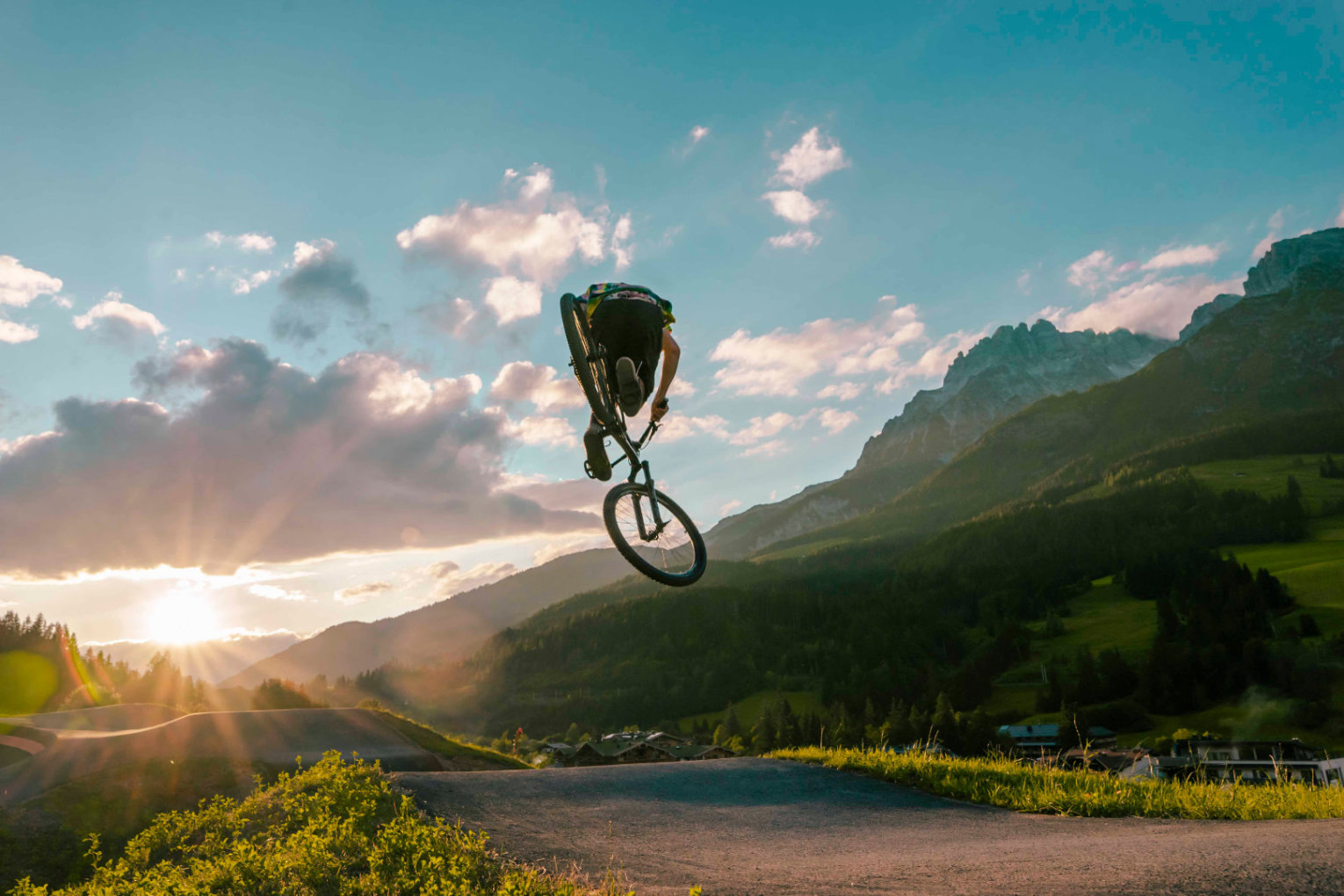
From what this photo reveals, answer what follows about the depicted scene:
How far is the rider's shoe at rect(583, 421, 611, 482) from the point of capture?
9680 mm

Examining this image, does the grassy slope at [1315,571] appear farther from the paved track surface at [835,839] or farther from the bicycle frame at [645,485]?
the bicycle frame at [645,485]

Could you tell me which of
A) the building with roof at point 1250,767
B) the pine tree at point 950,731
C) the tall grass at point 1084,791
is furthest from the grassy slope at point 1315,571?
the tall grass at point 1084,791

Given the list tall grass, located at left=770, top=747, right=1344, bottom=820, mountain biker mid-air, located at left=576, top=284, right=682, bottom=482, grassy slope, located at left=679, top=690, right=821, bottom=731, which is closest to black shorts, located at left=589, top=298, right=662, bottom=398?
mountain biker mid-air, located at left=576, top=284, right=682, bottom=482

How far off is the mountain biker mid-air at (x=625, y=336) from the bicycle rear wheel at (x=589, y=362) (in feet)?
0.32

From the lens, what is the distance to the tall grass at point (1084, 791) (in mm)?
11242

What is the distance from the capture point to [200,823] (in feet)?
35.6

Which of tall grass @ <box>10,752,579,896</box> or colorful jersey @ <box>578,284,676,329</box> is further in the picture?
colorful jersey @ <box>578,284,676,329</box>

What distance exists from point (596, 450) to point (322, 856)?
214 inches

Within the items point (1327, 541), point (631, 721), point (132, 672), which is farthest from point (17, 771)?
point (1327, 541)

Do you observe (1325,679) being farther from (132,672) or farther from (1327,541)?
(132,672)

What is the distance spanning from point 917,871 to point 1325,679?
6254 inches

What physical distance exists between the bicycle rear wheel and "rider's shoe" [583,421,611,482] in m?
0.14

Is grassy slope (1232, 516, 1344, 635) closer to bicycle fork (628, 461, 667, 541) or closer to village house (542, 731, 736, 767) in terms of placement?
village house (542, 731, 736, 767)

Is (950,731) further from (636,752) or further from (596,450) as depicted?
(596,450)
